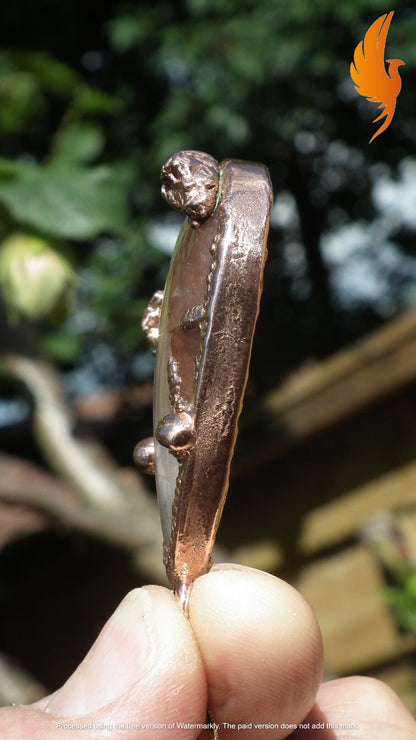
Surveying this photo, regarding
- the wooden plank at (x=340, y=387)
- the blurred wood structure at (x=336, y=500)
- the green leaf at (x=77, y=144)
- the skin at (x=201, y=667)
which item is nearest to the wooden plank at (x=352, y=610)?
the blurred wood structure at (x=336, y=500)

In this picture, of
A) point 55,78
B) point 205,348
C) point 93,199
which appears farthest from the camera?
point 55,78

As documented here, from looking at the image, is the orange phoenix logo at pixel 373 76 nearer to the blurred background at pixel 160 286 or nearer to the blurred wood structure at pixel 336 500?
the blurred background at pixel 160 286

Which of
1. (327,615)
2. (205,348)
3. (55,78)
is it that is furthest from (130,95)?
(205,348)

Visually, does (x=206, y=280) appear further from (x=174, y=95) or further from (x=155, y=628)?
(x=174, y=95)

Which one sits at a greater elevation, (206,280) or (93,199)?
(93,199)

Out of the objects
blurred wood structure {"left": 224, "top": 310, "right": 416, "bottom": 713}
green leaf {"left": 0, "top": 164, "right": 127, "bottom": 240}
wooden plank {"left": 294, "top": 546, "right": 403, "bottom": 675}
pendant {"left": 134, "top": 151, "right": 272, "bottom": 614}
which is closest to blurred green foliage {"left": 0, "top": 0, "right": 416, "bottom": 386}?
green leaf {"left": 0, "top": 164, "right": 127, "bottom": 240}

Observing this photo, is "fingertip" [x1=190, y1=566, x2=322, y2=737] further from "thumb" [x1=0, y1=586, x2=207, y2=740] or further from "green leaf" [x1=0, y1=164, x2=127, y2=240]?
"green leaf" [x1=0, y1=164, x2=127, y2=240]
